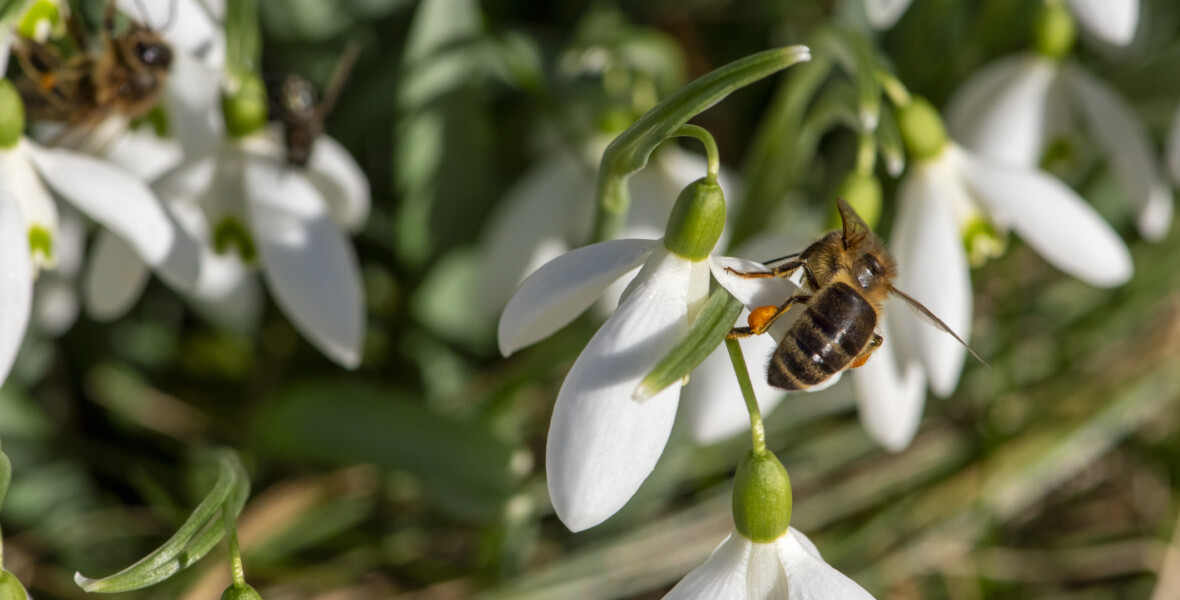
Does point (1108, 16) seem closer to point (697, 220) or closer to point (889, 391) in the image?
point (889, 391)

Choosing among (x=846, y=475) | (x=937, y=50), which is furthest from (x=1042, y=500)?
(x=937, y=50)

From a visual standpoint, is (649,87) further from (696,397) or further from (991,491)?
A: (991,491)

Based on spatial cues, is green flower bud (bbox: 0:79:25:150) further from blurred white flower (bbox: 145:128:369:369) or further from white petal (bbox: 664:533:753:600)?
white petal (bbox: 664:533:753:600)

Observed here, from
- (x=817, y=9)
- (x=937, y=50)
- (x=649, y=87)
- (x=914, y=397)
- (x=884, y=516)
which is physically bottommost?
(x=914, y=397)

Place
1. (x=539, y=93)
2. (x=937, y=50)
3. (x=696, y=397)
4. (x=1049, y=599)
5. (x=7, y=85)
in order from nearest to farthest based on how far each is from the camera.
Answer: (x=7, y=85)
(x=696, y=397)
(x=539, y=93)
(x=937, y=50)
(x=1049, y=599)

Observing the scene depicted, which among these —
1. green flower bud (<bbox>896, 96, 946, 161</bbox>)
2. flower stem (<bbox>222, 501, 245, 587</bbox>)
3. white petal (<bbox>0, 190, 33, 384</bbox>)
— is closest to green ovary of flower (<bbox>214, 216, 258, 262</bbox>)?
white petal (<bbox>0, 190, 33, 384</bbox>)

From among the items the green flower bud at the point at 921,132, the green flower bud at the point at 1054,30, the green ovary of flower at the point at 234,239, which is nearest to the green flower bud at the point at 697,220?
the green flower bud at the point at 921,132

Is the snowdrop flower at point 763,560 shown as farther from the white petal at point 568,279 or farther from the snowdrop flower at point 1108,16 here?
the snowdrop flower at point 1108,16
